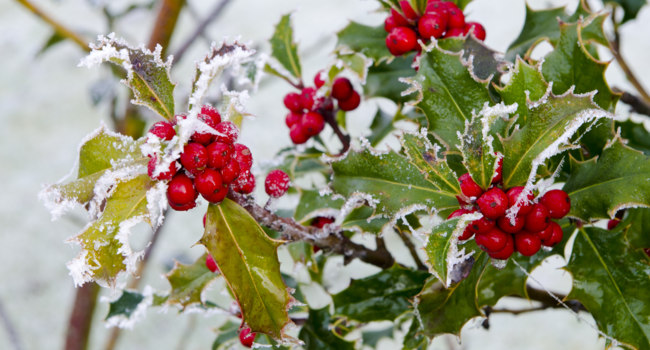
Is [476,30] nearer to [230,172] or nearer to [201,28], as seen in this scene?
[230,172]

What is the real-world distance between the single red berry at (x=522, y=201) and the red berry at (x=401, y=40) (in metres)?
0.21

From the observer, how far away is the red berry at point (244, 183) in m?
0.47

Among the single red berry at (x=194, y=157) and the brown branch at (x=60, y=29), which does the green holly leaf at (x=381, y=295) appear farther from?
the brown branch at (x=60, y=29)

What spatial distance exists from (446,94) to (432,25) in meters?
0.09

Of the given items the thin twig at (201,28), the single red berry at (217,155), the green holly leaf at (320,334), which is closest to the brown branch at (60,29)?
the thin twig at (201,28)

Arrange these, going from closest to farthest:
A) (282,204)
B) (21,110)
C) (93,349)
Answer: (282,204)
(93,349)
(21,110)

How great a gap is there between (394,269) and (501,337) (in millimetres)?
1401

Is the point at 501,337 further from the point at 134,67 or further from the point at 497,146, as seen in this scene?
the point at 134,67

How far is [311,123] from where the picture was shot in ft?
2.27

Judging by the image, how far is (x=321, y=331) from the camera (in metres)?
0.70

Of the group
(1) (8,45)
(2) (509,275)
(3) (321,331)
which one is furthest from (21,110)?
(2) (509,275)

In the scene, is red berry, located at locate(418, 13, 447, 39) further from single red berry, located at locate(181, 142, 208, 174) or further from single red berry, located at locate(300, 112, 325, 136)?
single red berry, located at locate(181, 142, 208, 174)

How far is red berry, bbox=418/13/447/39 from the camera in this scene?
613 mm

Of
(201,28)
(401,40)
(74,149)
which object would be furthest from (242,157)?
(74,149)
